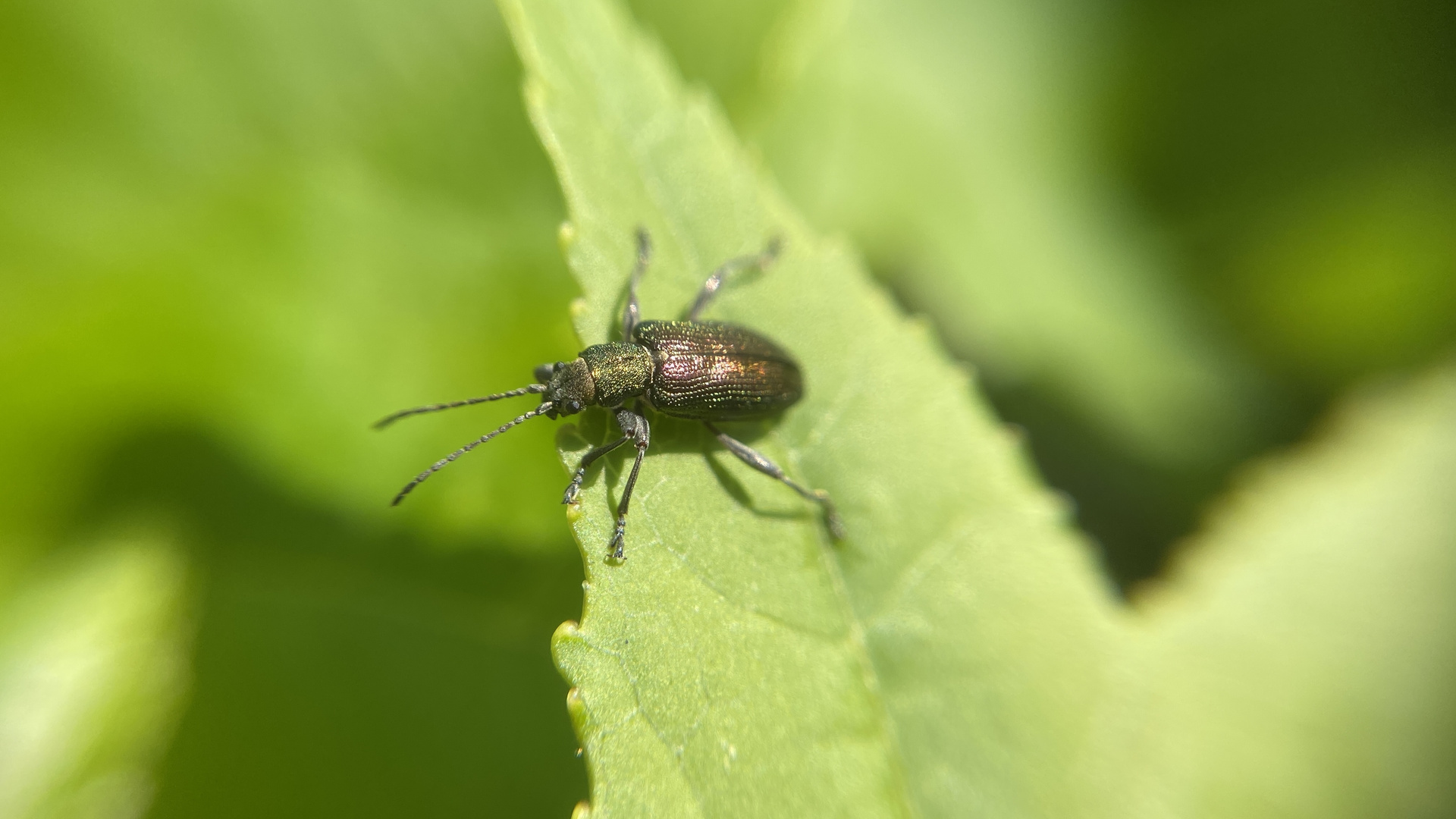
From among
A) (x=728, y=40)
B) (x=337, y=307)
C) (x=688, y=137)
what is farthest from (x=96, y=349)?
(x=728, y=40)

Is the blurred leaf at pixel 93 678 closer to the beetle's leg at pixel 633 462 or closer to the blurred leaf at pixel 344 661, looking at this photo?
the blurred leaf at pixel 344 661

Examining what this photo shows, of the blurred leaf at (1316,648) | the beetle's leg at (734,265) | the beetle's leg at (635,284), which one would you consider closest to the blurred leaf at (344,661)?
the beetle's leg at (635,284)

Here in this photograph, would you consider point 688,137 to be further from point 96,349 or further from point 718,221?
point 96,349

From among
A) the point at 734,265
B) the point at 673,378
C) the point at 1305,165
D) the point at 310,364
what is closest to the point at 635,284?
the point at 734,265

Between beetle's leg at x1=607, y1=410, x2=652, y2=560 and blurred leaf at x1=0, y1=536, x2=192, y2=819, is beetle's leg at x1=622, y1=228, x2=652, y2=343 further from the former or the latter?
blurred leaf at x1=0, y1=536, x2=192, y2=819

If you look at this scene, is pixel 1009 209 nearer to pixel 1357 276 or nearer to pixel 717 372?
pixel 1357 276
